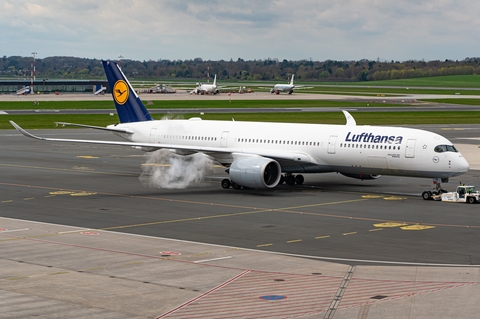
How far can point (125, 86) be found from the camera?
205 ft

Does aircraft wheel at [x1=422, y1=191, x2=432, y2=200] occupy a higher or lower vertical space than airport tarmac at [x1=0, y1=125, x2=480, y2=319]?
higher

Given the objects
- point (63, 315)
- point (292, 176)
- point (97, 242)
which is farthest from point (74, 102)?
point (63, 315)

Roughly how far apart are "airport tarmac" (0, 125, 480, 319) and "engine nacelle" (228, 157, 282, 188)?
91cm

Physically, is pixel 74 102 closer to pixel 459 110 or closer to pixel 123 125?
pixel 459 110

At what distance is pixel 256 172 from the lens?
49250mm

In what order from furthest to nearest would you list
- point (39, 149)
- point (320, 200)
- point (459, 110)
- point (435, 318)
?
→ point (459, 110)
point (39, 149)
point (320, 200)
point (435, 318)

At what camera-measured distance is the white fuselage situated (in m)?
48.3

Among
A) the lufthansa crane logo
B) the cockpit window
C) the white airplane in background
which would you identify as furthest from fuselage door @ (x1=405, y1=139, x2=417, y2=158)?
the lufthansa crane logo

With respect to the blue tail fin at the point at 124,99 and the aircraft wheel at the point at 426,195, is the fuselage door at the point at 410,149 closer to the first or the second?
the aircraft wheel at the point at 426,195

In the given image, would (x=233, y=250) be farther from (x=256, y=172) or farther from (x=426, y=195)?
(x=426, y=195)

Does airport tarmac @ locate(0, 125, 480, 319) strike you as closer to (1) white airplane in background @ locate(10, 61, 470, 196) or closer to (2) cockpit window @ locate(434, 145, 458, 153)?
(1) white airplane in background @ locate(10, 61, 470, 196)

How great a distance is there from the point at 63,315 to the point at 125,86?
1623 inches

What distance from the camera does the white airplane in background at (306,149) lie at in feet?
159

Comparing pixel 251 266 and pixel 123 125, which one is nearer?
pixel 251 266
